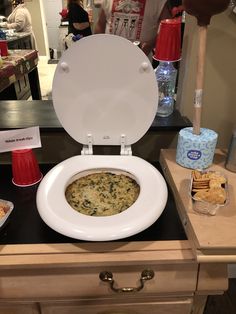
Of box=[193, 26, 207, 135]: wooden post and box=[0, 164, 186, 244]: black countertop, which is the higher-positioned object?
box=[193, 26, 207, 135]: wooden post

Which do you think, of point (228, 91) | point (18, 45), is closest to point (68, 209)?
point (228, 91)

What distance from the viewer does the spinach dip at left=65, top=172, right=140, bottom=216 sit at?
0.70 metres

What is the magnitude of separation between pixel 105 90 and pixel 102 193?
1.01 feet

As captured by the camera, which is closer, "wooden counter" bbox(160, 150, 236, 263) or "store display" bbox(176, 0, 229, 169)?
"wooden counter" bbox(160, 150, 236, 263)

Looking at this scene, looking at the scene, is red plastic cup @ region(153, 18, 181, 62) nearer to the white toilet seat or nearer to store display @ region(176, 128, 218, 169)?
store display @ region(176, 128, 218, 169)

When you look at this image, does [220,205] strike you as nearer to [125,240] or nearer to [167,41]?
[125,240]

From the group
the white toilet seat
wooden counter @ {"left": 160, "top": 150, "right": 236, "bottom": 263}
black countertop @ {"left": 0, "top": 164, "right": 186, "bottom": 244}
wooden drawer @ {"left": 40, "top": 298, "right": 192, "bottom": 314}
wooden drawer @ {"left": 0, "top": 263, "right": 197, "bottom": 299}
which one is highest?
the white toilet seat

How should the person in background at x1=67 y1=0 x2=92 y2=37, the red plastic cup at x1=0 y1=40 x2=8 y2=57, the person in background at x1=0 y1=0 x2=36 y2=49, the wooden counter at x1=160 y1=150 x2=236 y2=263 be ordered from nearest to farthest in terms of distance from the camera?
1. the wooden counter at x1=160 y1=150 x2=236 y2=263
2. the person in background at x1=67 y1=0 x2=92 y2=37
3. the red plastic cup at x1=0 y1=40 x2=8 y2=57
4. the person in background at x1=0 y1=0 x2=36 y2=49

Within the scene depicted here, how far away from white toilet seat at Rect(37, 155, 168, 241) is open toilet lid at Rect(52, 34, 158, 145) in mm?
112

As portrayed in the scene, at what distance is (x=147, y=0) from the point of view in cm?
109

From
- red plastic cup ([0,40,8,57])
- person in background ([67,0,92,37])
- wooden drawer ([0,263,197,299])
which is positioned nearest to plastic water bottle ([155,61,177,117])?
wooden drawer ([0,263,197,299])

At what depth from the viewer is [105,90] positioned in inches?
31.3

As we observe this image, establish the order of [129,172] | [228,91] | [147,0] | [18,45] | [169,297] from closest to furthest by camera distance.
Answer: [169,297] < [129,172] < [228,91] < [147,0] < [18,45]

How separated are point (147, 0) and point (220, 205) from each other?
35.7 inches
